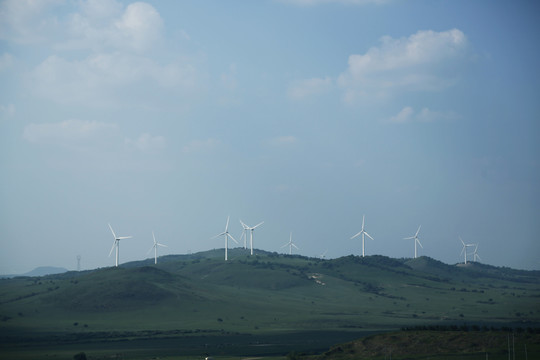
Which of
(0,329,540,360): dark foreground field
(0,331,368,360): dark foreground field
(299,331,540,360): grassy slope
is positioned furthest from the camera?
(0,331,368,360): dark foreground field

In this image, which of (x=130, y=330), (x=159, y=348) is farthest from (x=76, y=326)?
(x=159, y=348)

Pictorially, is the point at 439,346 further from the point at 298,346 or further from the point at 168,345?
the point at 168,345

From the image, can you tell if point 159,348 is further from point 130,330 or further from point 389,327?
point 389,327

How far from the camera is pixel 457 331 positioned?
413 feet

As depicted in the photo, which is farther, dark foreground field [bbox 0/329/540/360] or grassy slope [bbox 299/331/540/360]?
dark foreground field [bbox 0/329/540/360]

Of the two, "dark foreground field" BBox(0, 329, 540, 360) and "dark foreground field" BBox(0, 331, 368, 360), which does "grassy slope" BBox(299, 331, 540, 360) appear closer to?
"dark foreground field" BBox(0, 329, 540, 360)

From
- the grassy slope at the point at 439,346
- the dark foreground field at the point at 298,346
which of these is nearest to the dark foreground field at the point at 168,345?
the dark foreground field at the point at 298,346

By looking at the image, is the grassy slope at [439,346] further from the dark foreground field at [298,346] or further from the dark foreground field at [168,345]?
the dark foreground field at [168,345]

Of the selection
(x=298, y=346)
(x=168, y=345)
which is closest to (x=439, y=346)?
(x=298, y=346)

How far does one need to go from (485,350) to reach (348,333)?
229ft

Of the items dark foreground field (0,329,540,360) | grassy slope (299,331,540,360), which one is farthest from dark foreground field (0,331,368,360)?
grassy slope (299,331,540,360)

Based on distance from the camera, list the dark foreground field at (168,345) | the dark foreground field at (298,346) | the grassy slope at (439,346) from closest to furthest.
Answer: the grassy slope at (439,346)
the dark foreground field at (298,346)
the dark foreground field at (168,345)

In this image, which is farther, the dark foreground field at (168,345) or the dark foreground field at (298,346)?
the dark foreground field at (168,345)

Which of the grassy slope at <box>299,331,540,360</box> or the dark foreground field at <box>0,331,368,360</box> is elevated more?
the grassy slope at <box>299,331,540,360</box>
